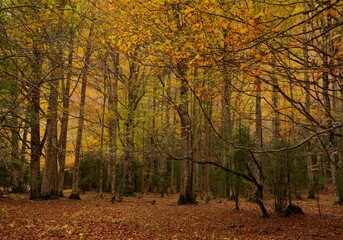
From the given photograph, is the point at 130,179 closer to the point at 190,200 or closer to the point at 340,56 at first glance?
the point at 190,200

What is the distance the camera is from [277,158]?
9.64 metres

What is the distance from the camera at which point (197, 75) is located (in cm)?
880

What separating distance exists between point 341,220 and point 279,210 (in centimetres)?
180

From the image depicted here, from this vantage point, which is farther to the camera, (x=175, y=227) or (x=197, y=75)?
(x=197, y=75)

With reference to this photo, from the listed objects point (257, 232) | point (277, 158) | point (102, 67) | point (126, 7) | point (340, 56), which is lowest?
point (257, 232)

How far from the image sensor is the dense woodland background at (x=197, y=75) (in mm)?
3781

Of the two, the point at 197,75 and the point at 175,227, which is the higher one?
the point at 197,75

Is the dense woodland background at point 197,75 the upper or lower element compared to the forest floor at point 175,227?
upper

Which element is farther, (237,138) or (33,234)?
(237,138)

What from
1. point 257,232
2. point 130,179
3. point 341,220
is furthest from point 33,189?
point 341,220

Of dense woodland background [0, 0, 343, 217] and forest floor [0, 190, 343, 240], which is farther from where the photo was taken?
forest floor [0, 190, 343, 240]

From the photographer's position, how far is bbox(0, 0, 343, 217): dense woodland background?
12.4ft

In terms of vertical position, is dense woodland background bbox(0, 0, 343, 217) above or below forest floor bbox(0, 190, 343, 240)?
above

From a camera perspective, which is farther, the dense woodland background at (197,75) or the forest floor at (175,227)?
the forest floor at (175,227)
